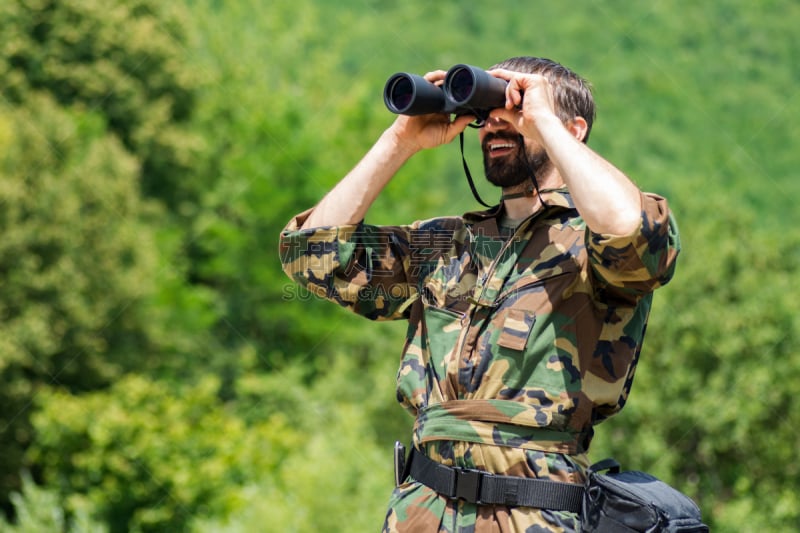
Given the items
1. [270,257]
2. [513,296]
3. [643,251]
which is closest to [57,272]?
[270,257]

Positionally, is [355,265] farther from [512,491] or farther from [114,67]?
[114,67]

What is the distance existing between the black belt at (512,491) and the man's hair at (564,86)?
88 centimetres

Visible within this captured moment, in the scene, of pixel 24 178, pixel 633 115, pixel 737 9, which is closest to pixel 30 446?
pixel 24 178

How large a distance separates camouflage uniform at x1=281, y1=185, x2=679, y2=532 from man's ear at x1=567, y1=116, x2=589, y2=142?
0.17 meters

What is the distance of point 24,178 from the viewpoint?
1399 centimetres

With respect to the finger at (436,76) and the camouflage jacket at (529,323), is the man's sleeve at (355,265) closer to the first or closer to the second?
the camouflage jacket at (529,323)

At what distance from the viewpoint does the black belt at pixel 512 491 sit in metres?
2.12

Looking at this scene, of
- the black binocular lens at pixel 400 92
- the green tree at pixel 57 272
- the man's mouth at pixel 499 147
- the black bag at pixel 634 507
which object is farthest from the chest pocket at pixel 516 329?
the green tree at pixel 57 272

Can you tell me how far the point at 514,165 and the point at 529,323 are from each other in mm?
427

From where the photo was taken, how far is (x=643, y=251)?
202 cm

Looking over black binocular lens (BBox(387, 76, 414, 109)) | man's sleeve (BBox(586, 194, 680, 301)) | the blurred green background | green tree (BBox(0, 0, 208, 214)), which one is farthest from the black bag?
green tree (BBox(0, 0, 208, 214))

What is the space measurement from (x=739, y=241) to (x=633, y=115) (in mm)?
20832

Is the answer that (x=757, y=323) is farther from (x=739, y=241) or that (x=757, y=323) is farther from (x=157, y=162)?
(x=157, y=162)

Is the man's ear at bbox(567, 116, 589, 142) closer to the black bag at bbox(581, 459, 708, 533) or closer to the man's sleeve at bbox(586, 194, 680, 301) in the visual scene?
the man's sleeve at bbox(586, 194, 680, 301)
